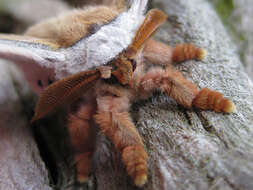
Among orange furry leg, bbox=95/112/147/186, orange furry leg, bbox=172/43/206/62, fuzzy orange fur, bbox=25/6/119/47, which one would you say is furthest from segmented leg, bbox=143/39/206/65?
orange furry leg, bbox=95/112/147/186

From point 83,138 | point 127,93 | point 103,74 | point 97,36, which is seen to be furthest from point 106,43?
point 83,138

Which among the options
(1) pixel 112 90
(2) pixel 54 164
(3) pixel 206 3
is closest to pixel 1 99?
(2) pixel 54 164

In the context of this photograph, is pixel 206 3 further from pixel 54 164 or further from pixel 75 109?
pixel 54 164

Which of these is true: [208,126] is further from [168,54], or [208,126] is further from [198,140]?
[168,54]

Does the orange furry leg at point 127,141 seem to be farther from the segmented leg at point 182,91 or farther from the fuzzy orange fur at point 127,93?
the segmented leg at point 182,91

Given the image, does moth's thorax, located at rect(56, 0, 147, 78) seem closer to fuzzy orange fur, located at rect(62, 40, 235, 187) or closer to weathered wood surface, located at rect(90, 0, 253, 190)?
fuzzy orange fur, located at rect(62, 40, 235, 187)

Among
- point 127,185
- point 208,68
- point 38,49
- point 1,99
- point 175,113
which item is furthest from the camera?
point 1,99
